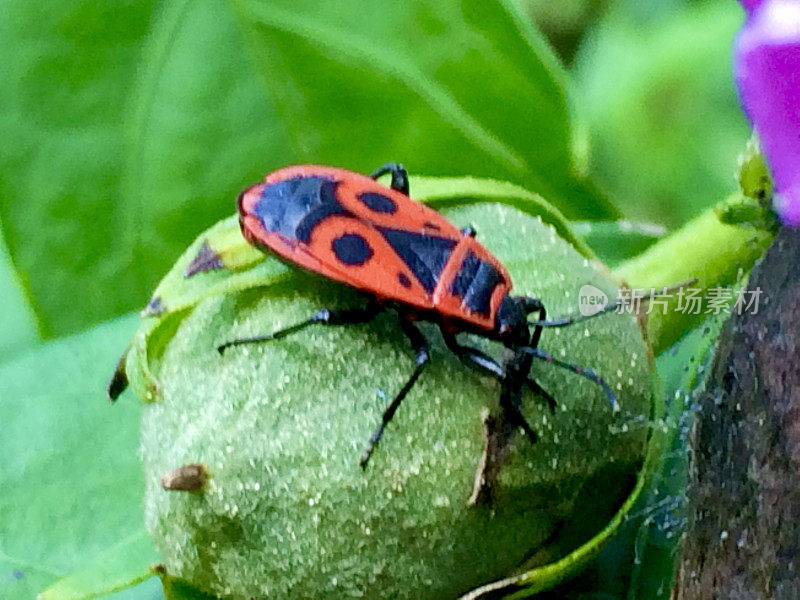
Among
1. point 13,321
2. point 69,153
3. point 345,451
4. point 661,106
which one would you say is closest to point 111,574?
point 345,451

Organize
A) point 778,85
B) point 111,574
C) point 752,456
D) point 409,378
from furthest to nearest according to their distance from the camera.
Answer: point 111,574
point 409,378
point 752,456
point 778,85

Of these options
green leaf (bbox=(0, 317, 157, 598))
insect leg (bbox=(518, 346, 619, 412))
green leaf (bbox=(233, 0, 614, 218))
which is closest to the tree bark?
insect leg (bbox=(518, 346, 619, 412))

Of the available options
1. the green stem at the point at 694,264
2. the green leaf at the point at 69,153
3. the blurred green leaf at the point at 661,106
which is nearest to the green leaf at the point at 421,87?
the green leaf at the point at 69,153

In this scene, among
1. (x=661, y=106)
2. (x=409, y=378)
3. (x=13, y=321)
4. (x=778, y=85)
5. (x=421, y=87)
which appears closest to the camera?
(x=778, y=85)

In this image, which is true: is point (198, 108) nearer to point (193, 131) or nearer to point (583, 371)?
point (193, 131)

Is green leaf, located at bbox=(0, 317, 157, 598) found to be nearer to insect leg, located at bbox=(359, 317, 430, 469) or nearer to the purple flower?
insect leg, located at bbox=(359, 317, 430, 469)

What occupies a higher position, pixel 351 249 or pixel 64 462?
pixel 351 249

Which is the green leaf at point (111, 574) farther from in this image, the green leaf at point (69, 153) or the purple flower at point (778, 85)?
the purple flower at point (778, 85)
